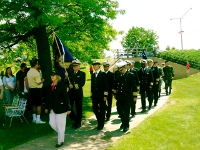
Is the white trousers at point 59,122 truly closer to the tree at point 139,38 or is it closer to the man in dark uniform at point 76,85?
the man in dark uniform at point 76,85

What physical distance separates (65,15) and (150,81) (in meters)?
4.54

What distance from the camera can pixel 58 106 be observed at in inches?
298

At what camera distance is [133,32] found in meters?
87.1

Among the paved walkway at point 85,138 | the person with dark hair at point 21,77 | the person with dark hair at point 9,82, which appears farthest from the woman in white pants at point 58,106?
the person with dark hair at point 9,82

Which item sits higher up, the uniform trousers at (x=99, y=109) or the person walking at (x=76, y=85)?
the person walking at (x=76, y=85)

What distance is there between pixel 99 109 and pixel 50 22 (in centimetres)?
375

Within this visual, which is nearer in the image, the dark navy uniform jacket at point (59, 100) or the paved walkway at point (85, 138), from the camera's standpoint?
the dark navy uniform jacket at point (59, 100)

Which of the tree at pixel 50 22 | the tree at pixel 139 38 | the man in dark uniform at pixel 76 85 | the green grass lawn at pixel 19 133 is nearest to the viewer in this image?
the green grass lawn at pixel 19 133

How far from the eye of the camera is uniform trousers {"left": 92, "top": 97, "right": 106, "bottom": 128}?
9414 mm

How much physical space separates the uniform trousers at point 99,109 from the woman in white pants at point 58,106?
1.93 meters

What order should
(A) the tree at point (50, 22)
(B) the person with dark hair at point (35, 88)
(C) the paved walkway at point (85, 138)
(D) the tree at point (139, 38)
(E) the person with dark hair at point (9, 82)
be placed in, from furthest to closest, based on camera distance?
(D) the tree at point (139, 38) → (E) the person with dark hair at point (9, 82) → (A) the tree at point (50, 22) → (B) the person with dark hair at point (35, 88) → (C) the paved walkway at point (85, 138)

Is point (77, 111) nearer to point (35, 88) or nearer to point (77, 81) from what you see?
point (77, 81)

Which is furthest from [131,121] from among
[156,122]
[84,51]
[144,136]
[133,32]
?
[133,32]

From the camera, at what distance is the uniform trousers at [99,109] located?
9.41m
